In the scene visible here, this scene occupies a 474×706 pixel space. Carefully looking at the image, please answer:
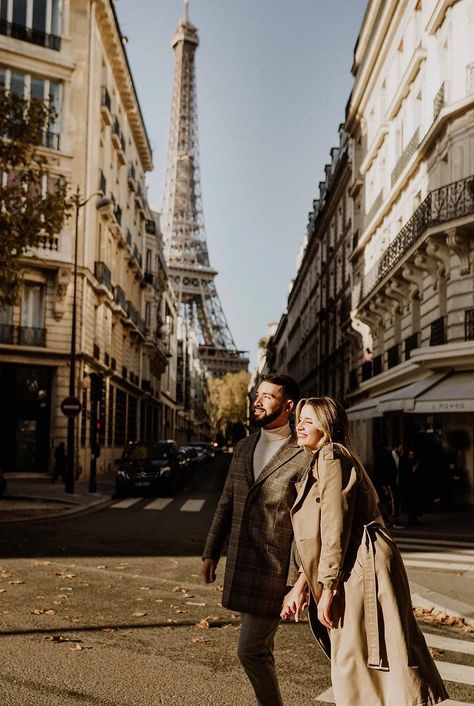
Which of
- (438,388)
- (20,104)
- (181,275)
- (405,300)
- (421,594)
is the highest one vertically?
(181,275)

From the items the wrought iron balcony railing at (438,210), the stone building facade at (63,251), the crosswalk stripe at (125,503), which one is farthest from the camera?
the stone building facade at (63,251)

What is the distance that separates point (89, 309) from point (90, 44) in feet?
35.6

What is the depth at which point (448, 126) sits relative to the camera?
71.8ft

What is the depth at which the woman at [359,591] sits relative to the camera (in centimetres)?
340

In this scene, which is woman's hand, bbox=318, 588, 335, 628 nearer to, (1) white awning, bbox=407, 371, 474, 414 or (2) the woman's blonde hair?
(2) the woman's blonde hair

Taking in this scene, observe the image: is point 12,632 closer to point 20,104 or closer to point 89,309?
point 20,104

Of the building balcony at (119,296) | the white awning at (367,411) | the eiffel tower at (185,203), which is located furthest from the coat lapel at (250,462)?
the eiffel tower at (185,203)

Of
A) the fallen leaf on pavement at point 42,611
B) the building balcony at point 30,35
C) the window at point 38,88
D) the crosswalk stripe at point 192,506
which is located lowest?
the crosswalk stripe at point 192,506

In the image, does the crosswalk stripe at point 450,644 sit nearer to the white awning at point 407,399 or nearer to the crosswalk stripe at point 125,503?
the white awning at point 407,399

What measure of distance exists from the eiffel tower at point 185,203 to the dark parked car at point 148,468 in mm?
90269

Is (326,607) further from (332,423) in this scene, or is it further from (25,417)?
(25,417)

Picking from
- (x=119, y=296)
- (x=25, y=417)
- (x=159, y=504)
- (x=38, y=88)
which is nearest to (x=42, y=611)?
(x=159, y=504)

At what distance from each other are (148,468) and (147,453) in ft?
4.30

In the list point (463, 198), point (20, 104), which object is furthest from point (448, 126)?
point (20, 104)
